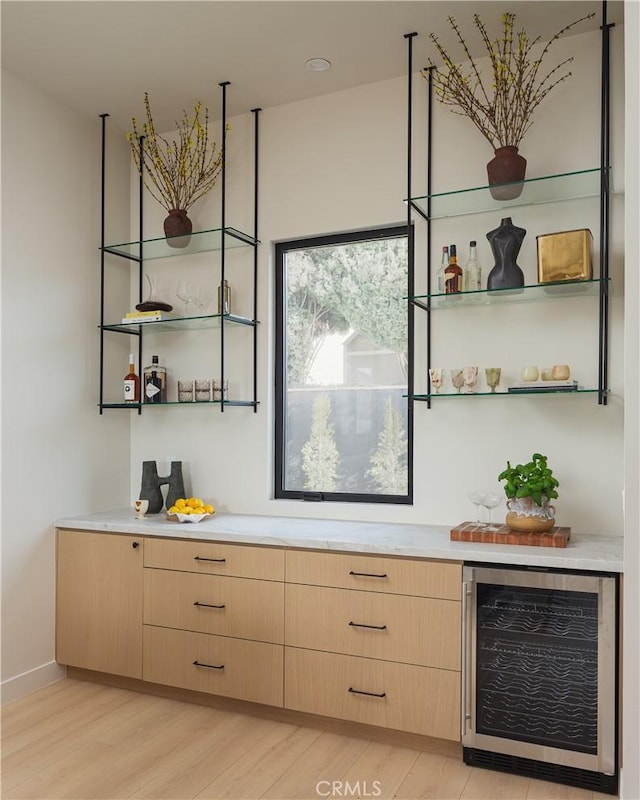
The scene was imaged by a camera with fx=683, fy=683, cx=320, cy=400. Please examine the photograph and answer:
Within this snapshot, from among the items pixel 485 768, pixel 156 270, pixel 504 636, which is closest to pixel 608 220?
pixel 504 636

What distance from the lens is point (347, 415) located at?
3404 mm

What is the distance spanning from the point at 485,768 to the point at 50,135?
3412 mm

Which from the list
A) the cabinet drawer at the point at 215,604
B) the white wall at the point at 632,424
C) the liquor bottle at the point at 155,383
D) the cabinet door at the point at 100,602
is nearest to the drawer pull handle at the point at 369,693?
the cabinet drawer at the point at 215,604

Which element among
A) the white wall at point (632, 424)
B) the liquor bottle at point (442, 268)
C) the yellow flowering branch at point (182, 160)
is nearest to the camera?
the white wall at point (632, 424)

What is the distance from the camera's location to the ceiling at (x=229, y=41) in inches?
106

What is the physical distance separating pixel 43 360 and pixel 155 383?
58 cm

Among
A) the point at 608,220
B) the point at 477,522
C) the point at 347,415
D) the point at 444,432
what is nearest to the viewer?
the point at 608,220

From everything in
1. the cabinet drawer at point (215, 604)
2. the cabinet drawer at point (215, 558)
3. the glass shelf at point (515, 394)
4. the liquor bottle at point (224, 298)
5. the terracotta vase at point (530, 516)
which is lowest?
the cabinet drawer at point (215, 604)

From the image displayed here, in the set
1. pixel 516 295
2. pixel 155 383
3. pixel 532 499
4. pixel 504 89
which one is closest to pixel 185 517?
pixel 155 383

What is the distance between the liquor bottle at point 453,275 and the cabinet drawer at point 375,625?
128 cm

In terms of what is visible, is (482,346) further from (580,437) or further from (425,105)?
(425,105)

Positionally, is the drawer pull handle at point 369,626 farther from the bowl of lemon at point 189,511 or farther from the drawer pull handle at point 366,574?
the bowl of lemon at point 189,511

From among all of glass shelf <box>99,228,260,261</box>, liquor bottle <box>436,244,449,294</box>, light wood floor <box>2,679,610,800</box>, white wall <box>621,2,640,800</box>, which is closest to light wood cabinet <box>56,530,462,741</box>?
light wood floor <box>2,679,610,800</box>

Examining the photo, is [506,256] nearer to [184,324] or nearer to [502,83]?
[502,83]
